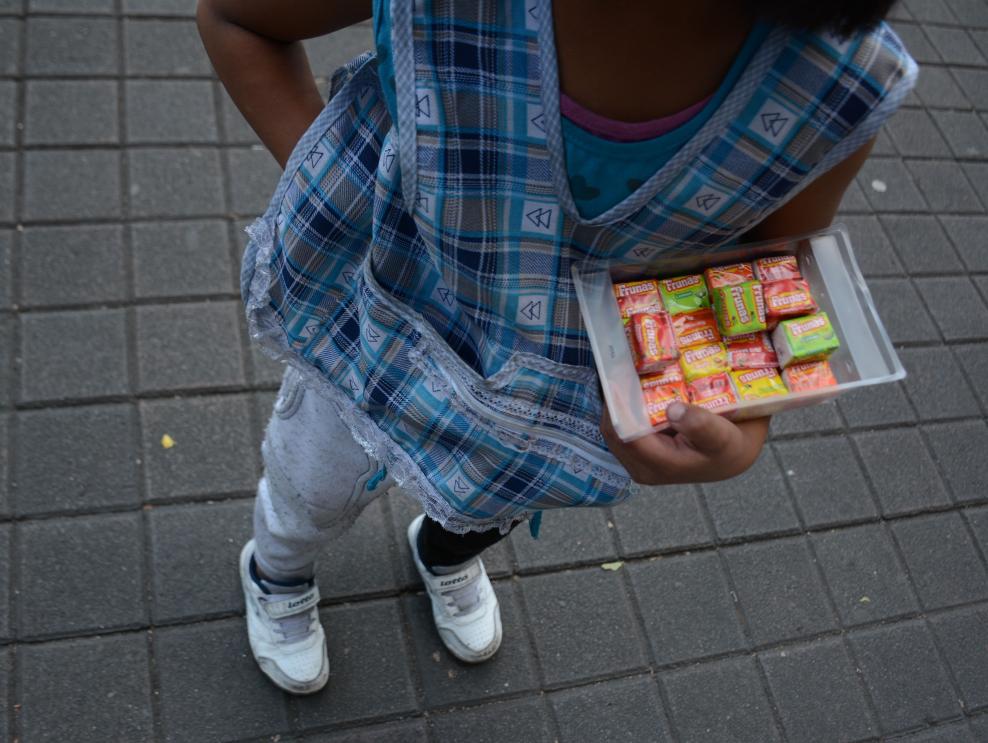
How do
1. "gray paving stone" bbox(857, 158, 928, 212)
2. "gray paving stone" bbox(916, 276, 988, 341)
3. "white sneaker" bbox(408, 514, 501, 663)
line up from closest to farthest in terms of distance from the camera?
"white sneaker" bbox(408, 514, 501, 663) → "gray paving stone" bbox(916, 276, 988, 341) → "gray paving stone" bbox(857, 158, 928, 212)

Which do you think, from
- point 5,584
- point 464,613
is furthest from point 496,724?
point 5,584

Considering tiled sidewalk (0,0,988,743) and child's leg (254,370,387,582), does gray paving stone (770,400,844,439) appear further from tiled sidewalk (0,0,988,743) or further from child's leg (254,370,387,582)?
child's leg (254,370,387,582)

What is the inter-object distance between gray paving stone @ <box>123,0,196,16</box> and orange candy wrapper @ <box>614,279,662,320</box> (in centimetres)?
255

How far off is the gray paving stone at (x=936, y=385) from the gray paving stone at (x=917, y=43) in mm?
1515

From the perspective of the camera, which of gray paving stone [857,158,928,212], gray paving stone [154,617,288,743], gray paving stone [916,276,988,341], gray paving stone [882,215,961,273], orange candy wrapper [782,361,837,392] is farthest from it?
gray paving stone [857,158,928,212]

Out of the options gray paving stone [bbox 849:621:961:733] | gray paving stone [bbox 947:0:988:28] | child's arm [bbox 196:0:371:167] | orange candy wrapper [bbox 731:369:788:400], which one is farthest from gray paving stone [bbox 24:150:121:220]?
gray paving stone [bbox 947:0:988:28]

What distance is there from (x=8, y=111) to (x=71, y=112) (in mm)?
178

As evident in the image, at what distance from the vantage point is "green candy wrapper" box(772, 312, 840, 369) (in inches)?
47.0

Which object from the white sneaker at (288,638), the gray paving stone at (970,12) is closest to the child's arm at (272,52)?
the white sneaker at (288,638)

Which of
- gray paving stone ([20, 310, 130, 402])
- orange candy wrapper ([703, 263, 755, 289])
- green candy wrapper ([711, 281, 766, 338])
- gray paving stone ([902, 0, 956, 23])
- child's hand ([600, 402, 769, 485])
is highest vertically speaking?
gray paving stone ([902, 0, 956, 23])

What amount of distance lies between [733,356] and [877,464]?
5.74 ft

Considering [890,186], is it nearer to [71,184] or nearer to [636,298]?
[636,298]

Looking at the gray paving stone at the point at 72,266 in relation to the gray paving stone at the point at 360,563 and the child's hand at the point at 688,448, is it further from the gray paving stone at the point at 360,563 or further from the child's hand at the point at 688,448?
the child's hand at the point at 688,448

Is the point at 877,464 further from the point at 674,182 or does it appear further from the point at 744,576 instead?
the point at 674,182
